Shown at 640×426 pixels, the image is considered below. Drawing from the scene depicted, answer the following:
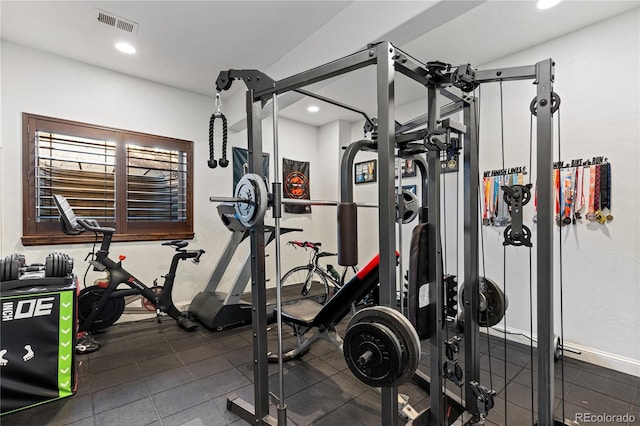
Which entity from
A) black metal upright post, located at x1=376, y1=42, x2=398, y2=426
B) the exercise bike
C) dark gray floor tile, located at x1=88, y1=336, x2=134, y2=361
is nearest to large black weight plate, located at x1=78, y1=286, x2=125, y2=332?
the exercise bike

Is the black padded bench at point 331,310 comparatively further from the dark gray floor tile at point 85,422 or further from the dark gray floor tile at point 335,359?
the dark gray floor tile at point 85,422

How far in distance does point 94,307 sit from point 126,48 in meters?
2.58

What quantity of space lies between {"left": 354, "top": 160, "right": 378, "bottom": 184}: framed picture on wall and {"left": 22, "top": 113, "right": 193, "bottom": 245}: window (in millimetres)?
2543

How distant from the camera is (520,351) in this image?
2.84m

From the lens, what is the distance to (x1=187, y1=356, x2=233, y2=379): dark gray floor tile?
95.9 inches

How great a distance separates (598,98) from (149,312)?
4.83 metres

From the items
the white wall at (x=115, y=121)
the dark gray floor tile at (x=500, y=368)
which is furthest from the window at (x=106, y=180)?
the dark gray floor tile at (x=500, y=368)

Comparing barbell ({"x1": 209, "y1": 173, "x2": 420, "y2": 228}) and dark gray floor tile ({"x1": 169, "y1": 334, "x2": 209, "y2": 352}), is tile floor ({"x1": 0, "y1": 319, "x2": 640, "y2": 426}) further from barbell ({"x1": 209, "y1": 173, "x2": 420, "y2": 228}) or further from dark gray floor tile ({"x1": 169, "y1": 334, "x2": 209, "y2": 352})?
barbell ({"x1": 209, "y1": 173, "x2": 420, "y2": 228})

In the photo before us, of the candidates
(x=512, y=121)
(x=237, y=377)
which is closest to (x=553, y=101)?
(x=512, y=121)

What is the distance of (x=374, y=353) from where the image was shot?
114 centimetres

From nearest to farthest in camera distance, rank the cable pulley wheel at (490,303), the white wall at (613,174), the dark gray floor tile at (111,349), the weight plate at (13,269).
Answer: the cable pulley wheel at (490,303), the weight plate at (13,269), the white wall at (613,174), the dark gray floor tile at (111,349)

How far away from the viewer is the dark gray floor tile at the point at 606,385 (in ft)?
6.94

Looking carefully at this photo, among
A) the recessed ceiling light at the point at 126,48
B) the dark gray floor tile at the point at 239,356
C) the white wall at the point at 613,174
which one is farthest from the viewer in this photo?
the recessed ceiling light at the point at 126,48

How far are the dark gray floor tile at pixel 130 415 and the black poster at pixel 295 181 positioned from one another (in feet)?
11.3
